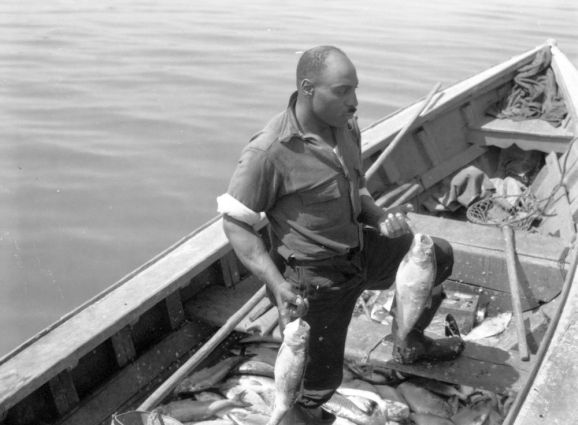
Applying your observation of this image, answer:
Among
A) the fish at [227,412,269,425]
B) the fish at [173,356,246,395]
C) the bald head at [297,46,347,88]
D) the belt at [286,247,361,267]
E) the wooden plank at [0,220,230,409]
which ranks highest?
the bald head at [297,46,347,88]

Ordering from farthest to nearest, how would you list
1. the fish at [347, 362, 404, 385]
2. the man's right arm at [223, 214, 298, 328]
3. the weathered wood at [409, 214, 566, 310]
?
the weathered wood at [409, 214, 566, 310]
the fish at [347, 362, 404, 385]
the man's right arm at [223, 214, 298, 328]

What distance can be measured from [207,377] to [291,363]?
164 cm

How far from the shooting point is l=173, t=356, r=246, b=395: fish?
4.77m

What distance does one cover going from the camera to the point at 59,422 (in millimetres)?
4473

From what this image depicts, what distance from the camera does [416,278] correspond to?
382 cm

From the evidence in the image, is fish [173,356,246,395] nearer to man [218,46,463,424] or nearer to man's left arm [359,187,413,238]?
man [218,46,463,424]

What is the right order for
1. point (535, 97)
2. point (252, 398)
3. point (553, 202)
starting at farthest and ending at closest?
point (535, 97), point (553, 202), point (252, 398)

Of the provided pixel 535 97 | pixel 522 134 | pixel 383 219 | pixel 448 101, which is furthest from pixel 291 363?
pixel 535 97

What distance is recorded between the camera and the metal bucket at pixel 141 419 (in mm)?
3664

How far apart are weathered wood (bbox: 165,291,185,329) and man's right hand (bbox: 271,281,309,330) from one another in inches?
77.3

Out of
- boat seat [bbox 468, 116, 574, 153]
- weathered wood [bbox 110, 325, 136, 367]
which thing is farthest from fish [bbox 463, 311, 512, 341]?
boat seat [bbox 468, 116, 574, 153]

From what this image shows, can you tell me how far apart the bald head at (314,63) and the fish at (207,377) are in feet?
7.60

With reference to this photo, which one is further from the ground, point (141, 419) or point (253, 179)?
point (253, 179)

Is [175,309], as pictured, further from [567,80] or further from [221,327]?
[567,80]
